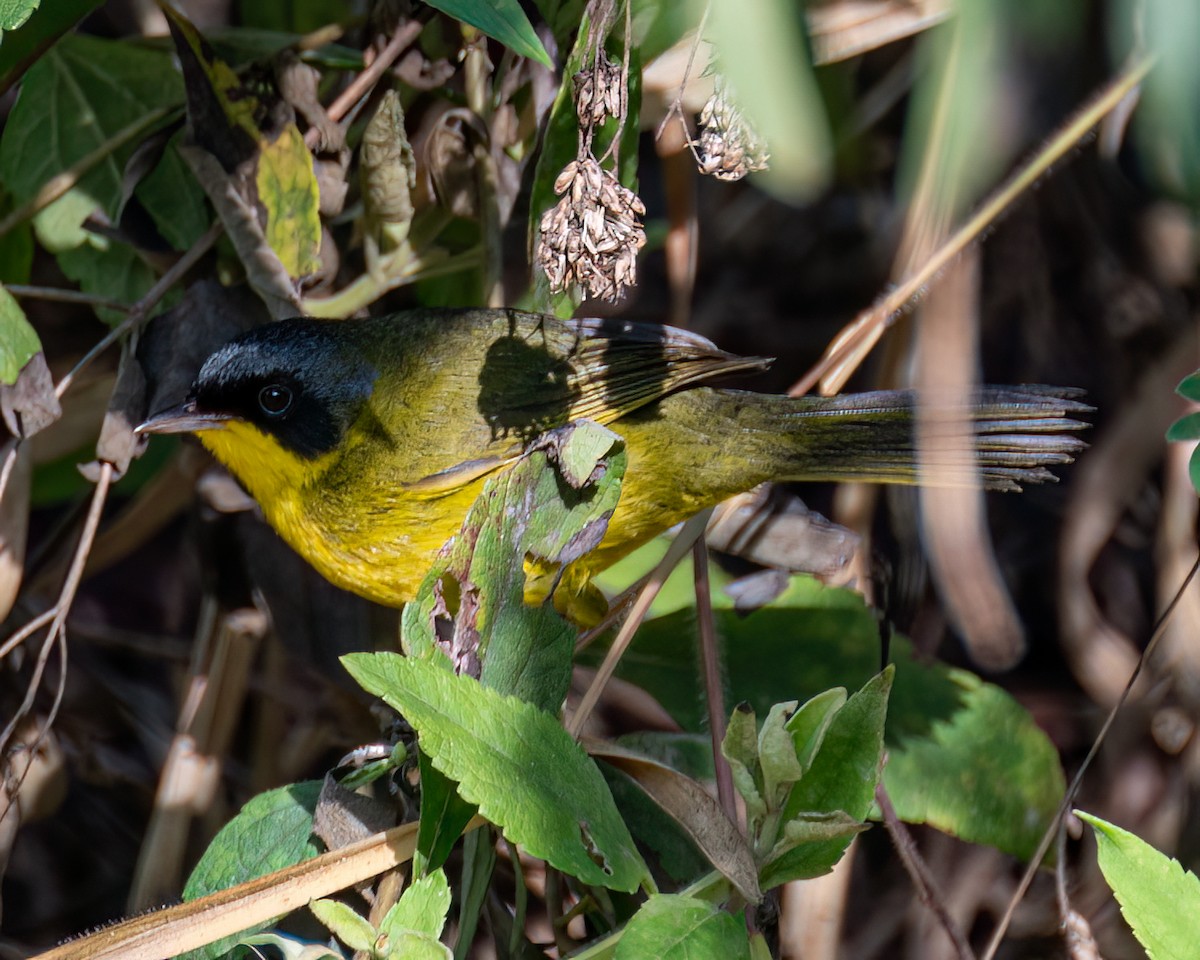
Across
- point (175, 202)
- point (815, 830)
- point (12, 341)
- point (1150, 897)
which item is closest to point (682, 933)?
point (815, 830)

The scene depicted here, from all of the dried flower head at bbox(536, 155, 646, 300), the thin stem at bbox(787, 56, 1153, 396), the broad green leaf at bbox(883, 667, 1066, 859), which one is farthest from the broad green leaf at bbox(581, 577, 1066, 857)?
the dried flower head at bbox(536, 155, 646, 300)

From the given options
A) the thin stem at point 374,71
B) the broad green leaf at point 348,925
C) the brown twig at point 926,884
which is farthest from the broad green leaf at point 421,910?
the thin stem at point 374,71

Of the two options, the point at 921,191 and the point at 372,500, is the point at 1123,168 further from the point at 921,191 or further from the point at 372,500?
the point at 372,500

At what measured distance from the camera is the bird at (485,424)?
2.35 metres

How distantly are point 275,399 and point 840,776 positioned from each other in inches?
60.0

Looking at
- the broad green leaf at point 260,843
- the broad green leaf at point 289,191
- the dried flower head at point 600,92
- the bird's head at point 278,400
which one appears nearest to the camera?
the dried flower head at point 600,92

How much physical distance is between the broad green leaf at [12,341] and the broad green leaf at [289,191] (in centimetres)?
48

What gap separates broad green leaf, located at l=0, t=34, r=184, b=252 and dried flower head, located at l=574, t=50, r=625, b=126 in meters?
1.22

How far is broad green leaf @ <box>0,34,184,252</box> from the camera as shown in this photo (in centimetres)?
245

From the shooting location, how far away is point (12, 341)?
6.57 feet

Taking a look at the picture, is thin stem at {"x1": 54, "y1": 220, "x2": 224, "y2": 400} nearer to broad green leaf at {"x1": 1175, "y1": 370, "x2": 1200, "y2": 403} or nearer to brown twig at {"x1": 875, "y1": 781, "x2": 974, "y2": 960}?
brown twig at {"x1": 875, "y1": 781, "x2": 974, "y2": 960}

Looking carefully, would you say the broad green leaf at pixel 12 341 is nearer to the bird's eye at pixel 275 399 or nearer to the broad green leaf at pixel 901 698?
the bird's eye at pixel 275 399

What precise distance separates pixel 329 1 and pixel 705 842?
6.71ft

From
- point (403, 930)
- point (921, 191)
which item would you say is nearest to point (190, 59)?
point (921, 191)
